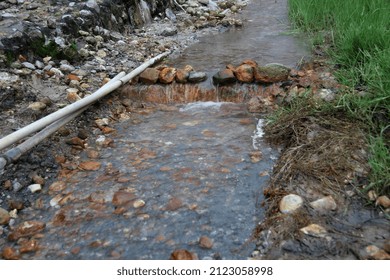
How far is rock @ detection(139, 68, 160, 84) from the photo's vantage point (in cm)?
370

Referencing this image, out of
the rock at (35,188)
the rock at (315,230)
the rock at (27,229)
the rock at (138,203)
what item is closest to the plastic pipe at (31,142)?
the rock at (35,188)

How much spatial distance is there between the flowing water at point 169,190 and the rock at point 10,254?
13 cm

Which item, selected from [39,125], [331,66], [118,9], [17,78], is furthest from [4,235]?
[118,9]

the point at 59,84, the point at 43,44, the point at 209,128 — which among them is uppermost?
the point at 43,44

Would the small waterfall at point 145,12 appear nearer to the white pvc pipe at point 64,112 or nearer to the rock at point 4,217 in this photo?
the white pvc pipe at point 64,112

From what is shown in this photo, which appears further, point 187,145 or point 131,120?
point 131,120

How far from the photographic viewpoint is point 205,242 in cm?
179

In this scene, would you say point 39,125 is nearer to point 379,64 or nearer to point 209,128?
point 209,128

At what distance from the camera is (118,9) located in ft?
17.5

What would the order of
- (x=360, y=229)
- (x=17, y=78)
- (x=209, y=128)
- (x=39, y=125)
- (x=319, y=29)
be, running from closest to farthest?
(x=360, y=229) → (x=39, y=125) → (x=209, y=128) → (x=17, y=78) → (x=319, y=29)

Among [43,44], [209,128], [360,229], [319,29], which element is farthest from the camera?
[319,29]

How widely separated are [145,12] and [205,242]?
16.3 ft

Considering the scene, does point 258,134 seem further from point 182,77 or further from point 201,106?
point 182,77

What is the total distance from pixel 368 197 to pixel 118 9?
455 cm
